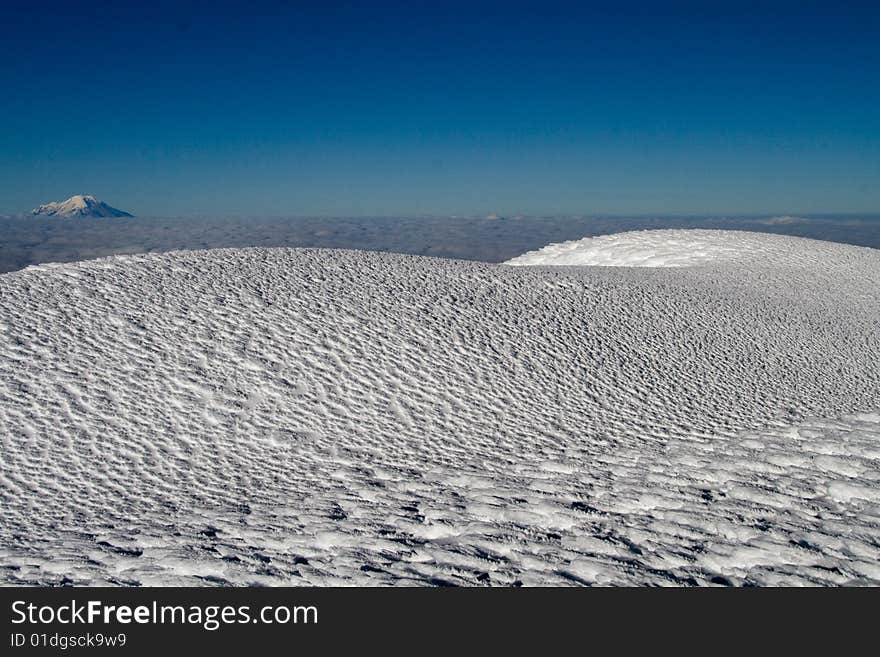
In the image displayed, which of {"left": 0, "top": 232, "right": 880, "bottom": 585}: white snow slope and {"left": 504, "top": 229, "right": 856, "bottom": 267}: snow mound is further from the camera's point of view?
{"left": 504, "top": 229, "right": 856, "bottom": 267}: snow mound

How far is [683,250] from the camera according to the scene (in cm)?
2555

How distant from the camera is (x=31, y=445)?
765 cm

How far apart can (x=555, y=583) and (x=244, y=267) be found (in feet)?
32.5

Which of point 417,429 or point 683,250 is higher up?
point 683,250

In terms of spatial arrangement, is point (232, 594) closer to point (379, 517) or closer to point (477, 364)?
point (379, 517)

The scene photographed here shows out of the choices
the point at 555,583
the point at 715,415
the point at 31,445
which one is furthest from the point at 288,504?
the point at 715,415

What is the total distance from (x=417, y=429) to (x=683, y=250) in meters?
20.3

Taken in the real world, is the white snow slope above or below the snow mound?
below

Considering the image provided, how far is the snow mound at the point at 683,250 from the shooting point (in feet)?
74.2

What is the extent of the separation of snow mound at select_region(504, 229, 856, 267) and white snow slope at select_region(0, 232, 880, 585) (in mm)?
8650

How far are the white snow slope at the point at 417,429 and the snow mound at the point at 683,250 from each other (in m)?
8.65

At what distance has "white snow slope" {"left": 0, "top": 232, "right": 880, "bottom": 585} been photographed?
17.7ft

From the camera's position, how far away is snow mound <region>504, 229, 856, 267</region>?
2262 cm

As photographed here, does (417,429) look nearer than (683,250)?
Yes
